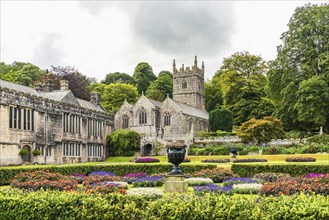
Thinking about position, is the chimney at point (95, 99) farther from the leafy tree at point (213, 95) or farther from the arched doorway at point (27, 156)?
the leafy tree at point (213, 95)

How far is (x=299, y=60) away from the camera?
4966cm

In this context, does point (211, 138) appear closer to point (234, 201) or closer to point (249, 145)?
point (249, 145)

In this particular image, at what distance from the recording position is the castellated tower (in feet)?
247

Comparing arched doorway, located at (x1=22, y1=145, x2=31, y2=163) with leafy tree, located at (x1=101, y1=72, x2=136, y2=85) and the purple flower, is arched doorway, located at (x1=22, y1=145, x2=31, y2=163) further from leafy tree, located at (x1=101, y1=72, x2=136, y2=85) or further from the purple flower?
leafy tree, located at (x1=101, y1=72, x2=136, y2=85)

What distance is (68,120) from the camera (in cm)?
4506

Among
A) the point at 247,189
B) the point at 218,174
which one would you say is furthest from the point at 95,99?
the point at 247,189

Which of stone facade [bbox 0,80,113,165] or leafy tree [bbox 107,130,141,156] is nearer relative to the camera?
stone facade [bbox 0,80,113,165]

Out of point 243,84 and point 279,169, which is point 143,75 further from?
point 279,169

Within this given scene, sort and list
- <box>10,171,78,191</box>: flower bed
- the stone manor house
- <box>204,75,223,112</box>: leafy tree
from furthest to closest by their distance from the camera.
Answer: <box>204,75,223,112</box>: leafy tree → the stone manor house → <box>10,171,78,191</box>: flower bed

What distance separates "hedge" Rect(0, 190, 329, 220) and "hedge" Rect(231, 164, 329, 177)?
13.3 meters

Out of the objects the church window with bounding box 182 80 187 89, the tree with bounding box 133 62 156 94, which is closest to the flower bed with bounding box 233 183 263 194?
the church window with bounding box 182 80 187 89

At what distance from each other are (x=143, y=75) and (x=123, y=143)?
50883mm

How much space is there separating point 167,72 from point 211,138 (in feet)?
170

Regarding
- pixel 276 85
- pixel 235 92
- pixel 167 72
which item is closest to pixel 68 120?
pixel 276 85
